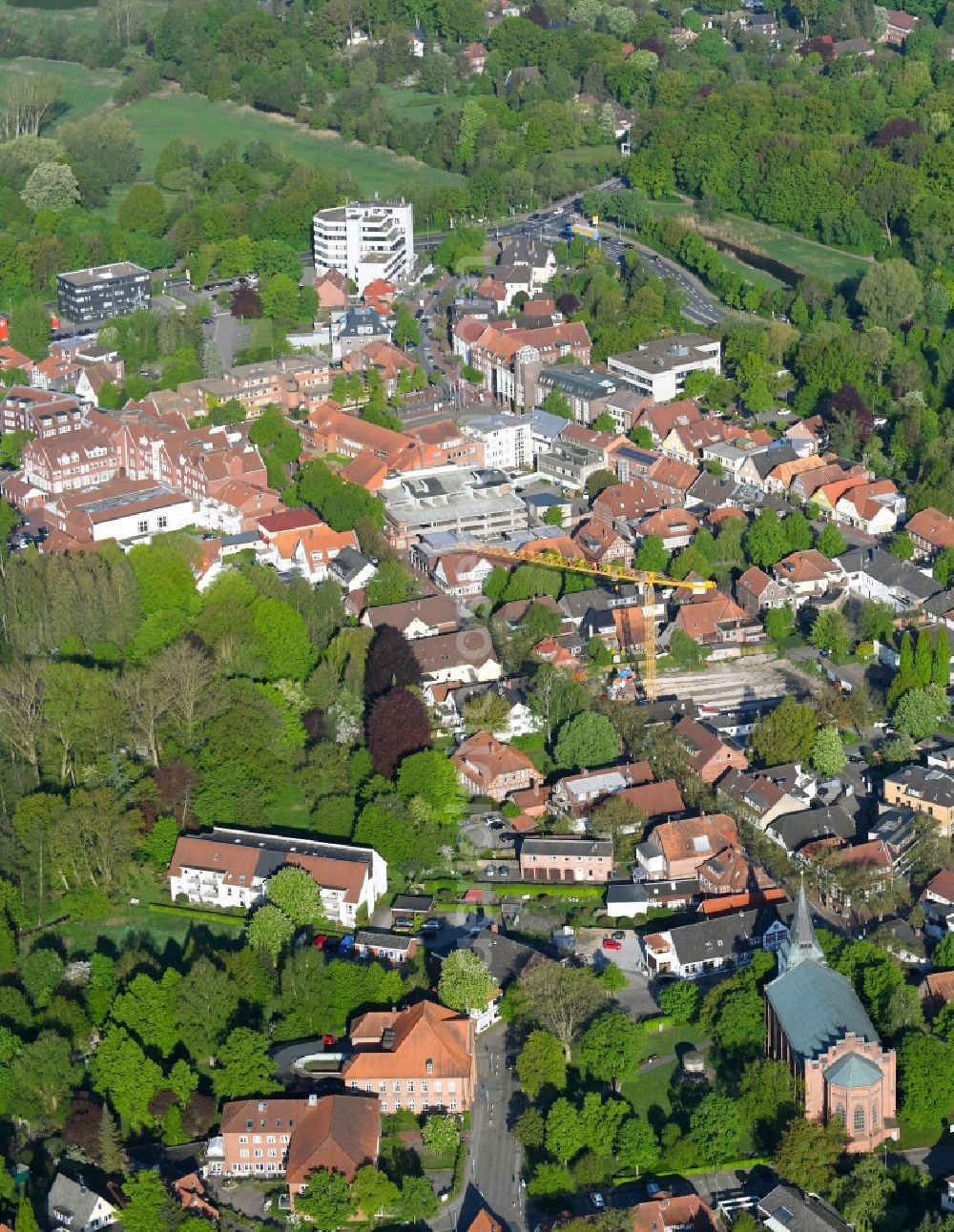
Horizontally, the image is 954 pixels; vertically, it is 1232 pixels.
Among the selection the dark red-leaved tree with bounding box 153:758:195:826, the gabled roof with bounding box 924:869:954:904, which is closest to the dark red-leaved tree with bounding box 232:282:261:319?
the dark red-leaved tree with bounding box 153:758:195:826

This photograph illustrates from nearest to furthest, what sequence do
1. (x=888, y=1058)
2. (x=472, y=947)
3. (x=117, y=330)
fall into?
(x=888, y=1058) → (x=472, y=947) → (x=117, y=330)

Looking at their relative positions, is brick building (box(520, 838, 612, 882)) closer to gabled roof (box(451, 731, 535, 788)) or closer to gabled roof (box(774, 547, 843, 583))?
gabled roof (box(451, 731, 535, 788))

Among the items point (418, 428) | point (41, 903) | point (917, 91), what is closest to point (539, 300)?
point (418, 428)

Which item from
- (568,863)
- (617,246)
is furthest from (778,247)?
(568,863)

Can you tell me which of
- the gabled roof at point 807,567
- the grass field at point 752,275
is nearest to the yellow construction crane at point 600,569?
the gabled roof at point 807,567

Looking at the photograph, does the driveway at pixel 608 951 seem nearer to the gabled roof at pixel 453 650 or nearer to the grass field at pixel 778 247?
the gabled roof at pixel 453 650

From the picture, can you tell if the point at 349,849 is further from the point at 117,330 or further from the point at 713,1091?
the point at 117,330
